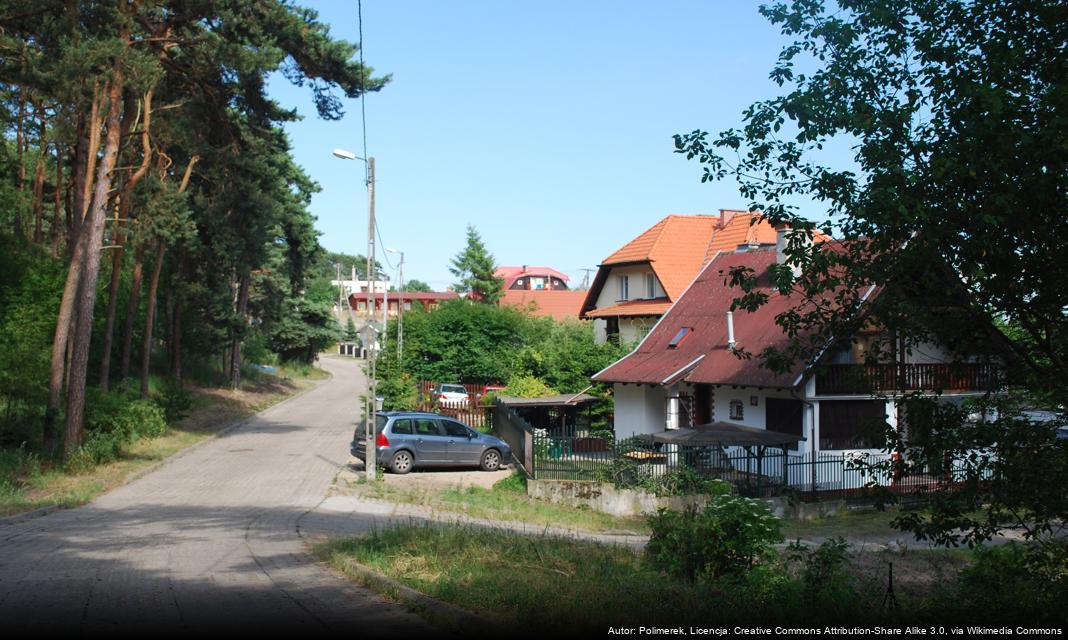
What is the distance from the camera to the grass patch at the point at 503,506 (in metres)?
18.6

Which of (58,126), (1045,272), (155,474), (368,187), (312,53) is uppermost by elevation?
(312,53)

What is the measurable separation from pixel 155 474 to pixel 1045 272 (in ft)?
71.3

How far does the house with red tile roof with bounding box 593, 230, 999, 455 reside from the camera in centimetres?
2495

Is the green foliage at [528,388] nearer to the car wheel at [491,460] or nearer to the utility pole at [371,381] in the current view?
the car wheel at [491,460]

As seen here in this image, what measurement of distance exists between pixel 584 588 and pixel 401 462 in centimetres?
1710

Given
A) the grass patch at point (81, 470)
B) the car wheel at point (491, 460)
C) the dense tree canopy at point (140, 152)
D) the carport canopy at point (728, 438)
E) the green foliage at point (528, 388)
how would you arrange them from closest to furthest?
the grass patch at point (81, 470)
the dense tree canopy at point (140, 152)
the carport canopy at point (728, 438)
the car wheel at point (491, 460)
the green foliage at point (528, 388)

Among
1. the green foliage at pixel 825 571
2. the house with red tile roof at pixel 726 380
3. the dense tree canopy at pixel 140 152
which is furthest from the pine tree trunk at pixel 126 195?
the green foliage at pixel 825 571

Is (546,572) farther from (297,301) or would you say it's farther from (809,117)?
(297,301)

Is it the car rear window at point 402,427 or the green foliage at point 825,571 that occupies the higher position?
the car rear window at point 402,427

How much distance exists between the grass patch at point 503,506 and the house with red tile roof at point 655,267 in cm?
2081

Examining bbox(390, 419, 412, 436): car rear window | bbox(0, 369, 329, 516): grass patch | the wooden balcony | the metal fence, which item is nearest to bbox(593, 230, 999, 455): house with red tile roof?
the metal fence

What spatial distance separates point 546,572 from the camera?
31.2ft

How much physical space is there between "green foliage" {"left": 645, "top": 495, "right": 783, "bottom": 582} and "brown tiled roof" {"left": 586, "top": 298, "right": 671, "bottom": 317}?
3278 cm

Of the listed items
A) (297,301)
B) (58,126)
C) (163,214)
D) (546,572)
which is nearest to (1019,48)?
(546,572)
